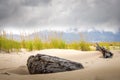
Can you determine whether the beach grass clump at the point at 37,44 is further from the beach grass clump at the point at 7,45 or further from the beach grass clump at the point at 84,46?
the beach grass clump at the point at 84,46

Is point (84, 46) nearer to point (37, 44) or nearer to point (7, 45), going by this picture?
point (37, 44)

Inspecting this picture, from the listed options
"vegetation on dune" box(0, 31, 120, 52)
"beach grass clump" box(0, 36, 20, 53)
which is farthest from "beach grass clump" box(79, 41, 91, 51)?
"beach grass clump" box(0, 36, 20, 53)

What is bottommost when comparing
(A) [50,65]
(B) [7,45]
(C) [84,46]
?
(A) [50,65]

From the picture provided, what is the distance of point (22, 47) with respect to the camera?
18.1m

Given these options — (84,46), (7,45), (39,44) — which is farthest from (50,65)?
(84,46)

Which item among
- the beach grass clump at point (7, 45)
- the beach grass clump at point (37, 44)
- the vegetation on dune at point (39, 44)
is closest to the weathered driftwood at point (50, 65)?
the beach grass clump at point (7, 45)

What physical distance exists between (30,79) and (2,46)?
10197mm

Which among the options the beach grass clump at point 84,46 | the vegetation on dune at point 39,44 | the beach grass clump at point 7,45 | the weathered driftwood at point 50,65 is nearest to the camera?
the weathered driftwood at point 50,65

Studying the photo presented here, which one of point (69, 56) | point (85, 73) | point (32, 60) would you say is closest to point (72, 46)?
point (69, 56)

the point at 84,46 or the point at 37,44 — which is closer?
the point at 37,44

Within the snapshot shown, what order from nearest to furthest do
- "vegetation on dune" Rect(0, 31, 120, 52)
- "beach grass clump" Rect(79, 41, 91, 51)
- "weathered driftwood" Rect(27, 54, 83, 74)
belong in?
"weathered driftwood" Rect(27, 54, 83, 74) → "vegetation on dune" Rect(0, 31, 120, 52) → "beach grass clump" Rect(79, 41, 91, 51)

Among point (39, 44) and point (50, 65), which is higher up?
point (39, 44)

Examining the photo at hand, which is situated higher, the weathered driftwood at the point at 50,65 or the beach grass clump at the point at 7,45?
the beach grass clump at the point at 7,45

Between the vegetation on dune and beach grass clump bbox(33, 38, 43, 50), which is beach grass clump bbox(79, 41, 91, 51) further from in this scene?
beach grass clump bbox(33, 38, 43, 50)
